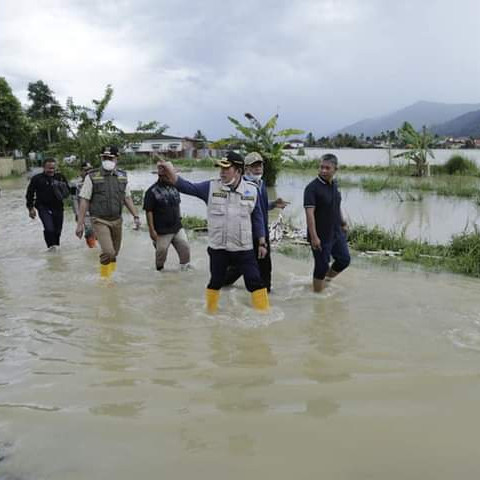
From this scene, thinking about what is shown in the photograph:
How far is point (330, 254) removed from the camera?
5.71 meters

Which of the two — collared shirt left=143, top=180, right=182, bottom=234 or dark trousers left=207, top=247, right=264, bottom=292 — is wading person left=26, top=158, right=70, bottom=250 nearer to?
collared shirt left=143, top=180, right=182, bottom=234

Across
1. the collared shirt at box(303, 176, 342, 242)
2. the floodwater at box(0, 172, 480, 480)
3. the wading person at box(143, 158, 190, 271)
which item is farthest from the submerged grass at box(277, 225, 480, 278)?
the collared shirt at box(303, 176, 342, 242)

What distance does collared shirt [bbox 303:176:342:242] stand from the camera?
5.35 m

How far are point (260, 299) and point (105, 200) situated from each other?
8.60 feet

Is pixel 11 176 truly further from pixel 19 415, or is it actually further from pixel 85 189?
pixel 19 415

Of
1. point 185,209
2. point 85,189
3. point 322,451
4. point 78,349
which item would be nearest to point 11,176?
point 185,209

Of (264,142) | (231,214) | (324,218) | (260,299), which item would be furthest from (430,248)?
(264,142)

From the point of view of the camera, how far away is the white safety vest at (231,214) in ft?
15.3

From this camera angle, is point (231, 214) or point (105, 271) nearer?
point (231, 214)

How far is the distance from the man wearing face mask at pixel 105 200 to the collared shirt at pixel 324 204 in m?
2.51

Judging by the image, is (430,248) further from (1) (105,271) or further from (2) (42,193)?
(2) (42,193)

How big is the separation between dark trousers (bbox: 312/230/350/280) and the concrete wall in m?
32.8

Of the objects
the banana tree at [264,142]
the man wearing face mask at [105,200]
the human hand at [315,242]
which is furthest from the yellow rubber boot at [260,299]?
the banana tree at [264,142]

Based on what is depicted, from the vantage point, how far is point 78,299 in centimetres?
570
